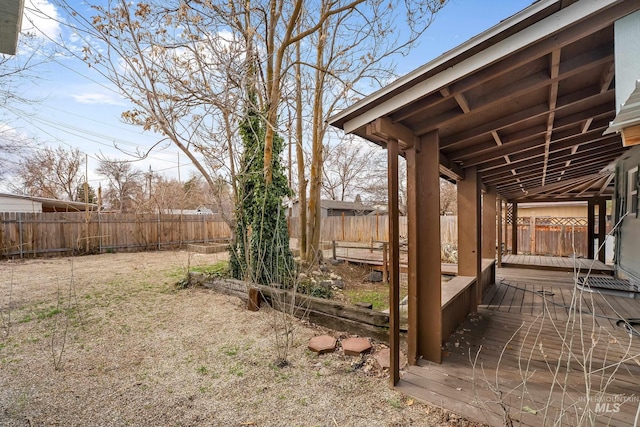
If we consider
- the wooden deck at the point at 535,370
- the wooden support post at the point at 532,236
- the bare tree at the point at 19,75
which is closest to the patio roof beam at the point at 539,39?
the wooden deck at the point at 535,370

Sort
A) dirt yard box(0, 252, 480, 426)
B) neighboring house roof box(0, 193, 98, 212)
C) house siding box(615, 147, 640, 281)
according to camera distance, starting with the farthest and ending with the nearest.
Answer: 1. neighboring house roof box(0, 193, 98, 212)
2. house siding box(615, 147, 640, 281)
3. dirt yard box(0, 252, 480, 426)

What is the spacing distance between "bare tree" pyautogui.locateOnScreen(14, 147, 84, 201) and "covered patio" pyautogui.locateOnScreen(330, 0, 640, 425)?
Result: 22502 millimetres

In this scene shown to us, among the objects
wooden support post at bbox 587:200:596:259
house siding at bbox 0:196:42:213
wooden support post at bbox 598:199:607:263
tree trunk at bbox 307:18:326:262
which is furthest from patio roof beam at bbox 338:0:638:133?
house siding at bbox 0:196:42:213

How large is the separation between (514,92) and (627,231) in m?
5.37

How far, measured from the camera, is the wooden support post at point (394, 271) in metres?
2.52

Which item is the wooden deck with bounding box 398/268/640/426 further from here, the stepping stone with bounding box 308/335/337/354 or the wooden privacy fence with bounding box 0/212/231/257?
the wooden privacy fence with bounding box 0/212/231/257

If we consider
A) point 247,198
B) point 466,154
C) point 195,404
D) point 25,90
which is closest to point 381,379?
point 195,404

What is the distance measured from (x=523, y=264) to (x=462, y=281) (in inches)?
205

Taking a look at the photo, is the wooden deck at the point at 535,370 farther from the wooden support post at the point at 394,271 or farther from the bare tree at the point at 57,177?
the bare tree at the point at 57,177

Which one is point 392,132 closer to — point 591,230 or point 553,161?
point 553,161

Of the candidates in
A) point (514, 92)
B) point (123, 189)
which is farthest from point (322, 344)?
point (123, 189)

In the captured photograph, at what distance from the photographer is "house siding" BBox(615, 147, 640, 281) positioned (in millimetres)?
4930

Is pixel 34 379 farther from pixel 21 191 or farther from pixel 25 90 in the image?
pixel 21 191

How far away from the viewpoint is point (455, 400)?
2285 mm
